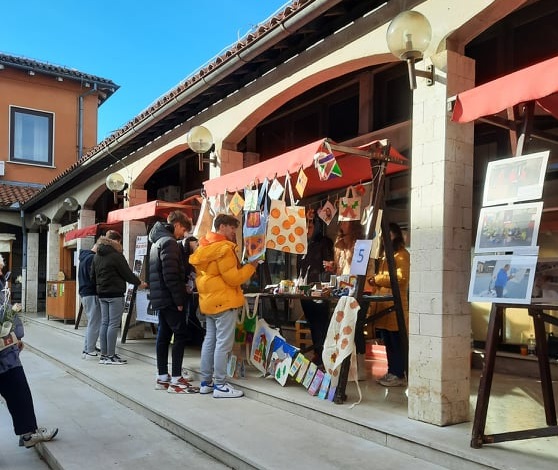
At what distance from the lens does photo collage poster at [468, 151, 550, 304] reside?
3182 mm

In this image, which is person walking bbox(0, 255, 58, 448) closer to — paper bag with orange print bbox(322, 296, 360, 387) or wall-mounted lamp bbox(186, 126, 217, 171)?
paper bag with orange print bbox(322, 296, 360, 387)

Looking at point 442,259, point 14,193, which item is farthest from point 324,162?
point 14,193

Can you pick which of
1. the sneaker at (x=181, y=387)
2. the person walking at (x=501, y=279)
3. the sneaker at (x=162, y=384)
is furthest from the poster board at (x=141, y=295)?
the person walking at (x=501, y=279)

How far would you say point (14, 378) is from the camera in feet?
12.6

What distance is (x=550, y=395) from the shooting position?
371 cm

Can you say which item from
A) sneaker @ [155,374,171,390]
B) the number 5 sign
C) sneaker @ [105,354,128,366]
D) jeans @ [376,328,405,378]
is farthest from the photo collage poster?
sneaker @ [105,354,128,366]

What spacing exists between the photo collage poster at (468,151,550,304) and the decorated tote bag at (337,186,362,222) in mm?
2299

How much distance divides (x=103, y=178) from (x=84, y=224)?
62.4 inches

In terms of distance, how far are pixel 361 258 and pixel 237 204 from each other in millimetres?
1920

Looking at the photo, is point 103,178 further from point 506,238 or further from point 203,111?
point 506,238

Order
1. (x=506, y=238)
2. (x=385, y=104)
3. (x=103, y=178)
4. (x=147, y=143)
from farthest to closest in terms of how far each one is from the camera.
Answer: (x=103, y=178), (x=147, y=143), (x=385, y=104), (x=506, y=238)

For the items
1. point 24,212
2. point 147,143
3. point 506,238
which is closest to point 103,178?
point 147,143

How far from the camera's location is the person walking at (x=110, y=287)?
695 cm

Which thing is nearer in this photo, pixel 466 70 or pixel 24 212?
pixel 466 70
